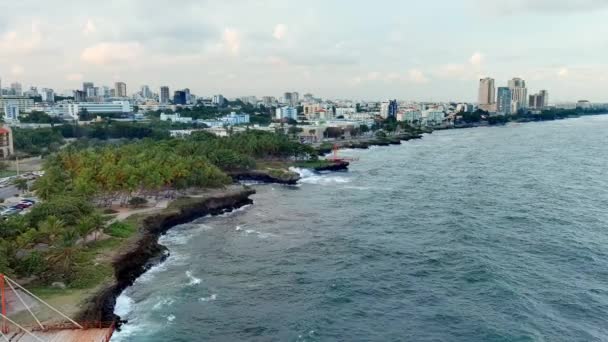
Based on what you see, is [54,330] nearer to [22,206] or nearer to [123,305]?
[123,305]

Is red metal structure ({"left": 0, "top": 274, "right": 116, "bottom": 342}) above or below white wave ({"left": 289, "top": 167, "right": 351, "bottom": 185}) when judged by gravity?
below

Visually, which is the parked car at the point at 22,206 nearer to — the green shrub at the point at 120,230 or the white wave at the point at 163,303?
the green shrub at the point at 120,230

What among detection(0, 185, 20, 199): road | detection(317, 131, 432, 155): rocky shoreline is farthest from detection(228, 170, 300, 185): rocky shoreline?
detection(317, 131, 432, 155): rocky shoreline

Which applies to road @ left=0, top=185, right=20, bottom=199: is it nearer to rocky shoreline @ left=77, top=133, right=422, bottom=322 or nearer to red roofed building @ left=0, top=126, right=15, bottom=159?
rocky shoreline @ left=77, top=133, right=422, bottom=322

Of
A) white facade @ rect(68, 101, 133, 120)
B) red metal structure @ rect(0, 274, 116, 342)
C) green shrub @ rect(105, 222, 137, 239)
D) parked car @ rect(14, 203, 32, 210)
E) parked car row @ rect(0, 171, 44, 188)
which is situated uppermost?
white facade @ rect(68, 101, 133, 120)

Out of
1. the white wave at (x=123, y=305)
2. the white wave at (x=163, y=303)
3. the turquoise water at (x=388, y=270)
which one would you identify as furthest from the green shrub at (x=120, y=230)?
the white wave at (x=163, y=303)

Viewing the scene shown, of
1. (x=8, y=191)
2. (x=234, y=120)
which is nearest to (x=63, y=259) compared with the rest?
(x=8, y=191)

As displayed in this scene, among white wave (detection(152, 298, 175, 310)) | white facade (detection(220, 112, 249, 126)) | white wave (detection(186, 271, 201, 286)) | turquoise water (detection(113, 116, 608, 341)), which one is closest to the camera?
turquoise water (detection(113, 116, 608, 341))

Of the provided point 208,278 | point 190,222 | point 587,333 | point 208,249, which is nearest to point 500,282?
point 587,333
